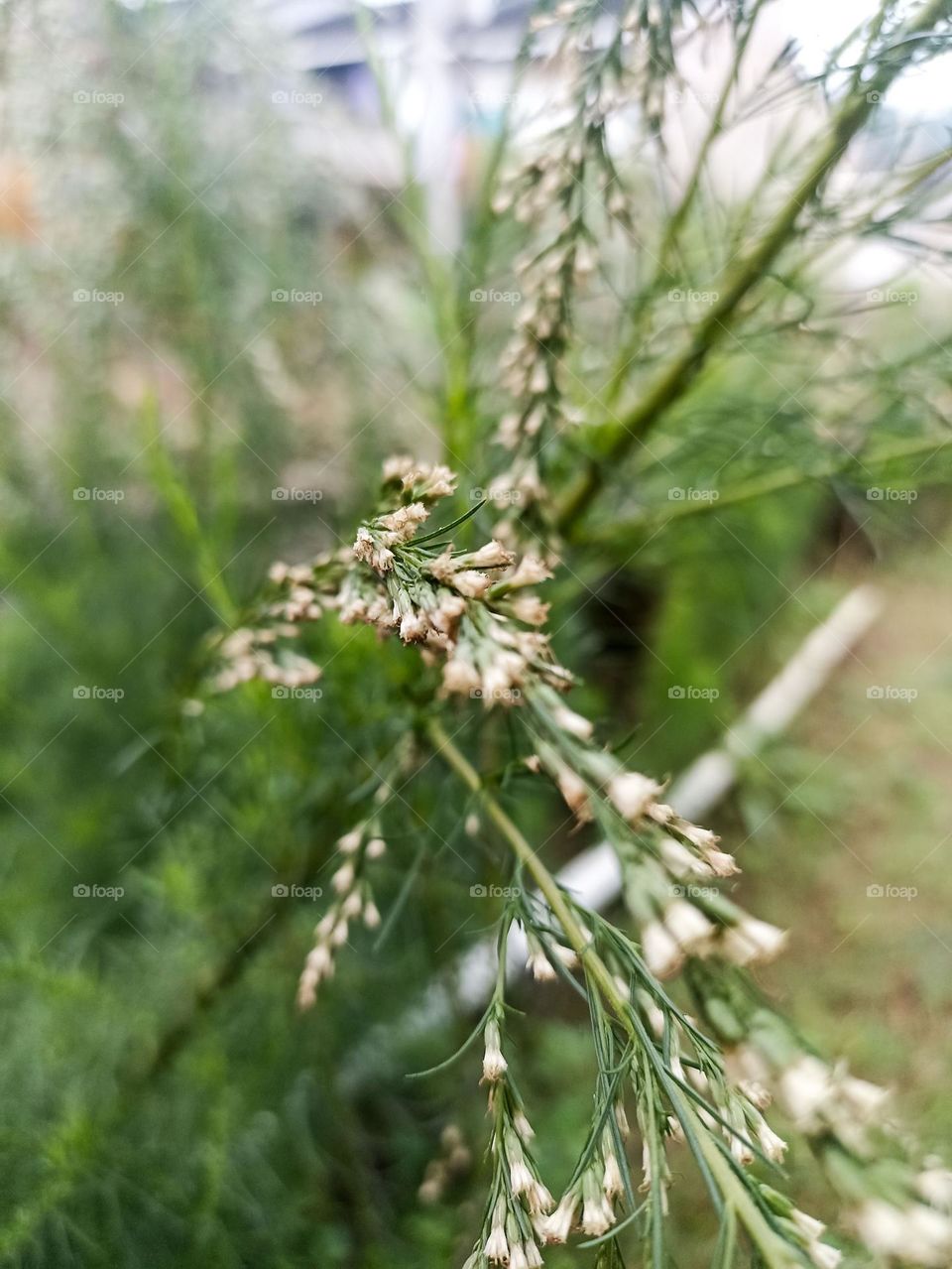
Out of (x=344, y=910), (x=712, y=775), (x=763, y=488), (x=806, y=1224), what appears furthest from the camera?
(x=712, y=775)

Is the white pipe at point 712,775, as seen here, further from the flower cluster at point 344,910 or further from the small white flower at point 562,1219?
the small white flower at point 562,1219

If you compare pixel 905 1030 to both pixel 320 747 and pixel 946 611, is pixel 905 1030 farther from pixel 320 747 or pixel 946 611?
pixel 946 611

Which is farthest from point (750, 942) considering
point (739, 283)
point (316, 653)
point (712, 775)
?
point (712, 775)

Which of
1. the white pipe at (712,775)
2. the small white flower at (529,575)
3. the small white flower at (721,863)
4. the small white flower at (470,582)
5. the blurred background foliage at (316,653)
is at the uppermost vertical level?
the small white flower at (470,582)

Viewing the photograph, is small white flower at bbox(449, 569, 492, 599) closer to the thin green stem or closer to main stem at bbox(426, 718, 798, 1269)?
main stem at bbox(426, 718, 798, 1269)

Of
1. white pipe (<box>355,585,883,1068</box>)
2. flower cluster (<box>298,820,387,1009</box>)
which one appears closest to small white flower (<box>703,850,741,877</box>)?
flower cluster (<box>298,820,387,1009</box>)

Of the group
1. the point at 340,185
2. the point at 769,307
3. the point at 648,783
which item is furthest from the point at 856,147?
the point at 340,185

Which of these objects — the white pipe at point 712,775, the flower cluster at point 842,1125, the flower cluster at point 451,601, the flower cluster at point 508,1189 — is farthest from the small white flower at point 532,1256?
the white pipe at point 712,775

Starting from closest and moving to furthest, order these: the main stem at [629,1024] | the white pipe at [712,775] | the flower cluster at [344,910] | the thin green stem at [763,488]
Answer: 1. the main stem at [629,1024]
2. the flower cluster at [344,910]
3. the thin green stem at [763,488]
4. the white pipe at [712,775]

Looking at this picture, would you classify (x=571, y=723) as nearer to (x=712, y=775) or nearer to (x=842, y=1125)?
(x=842, y=1125)
